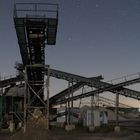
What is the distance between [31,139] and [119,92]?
1955cm

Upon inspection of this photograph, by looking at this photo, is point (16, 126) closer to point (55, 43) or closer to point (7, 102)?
point (7, 102)

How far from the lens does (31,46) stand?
3425 cm

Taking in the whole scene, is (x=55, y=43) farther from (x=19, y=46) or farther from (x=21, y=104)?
(x=21, y=104)

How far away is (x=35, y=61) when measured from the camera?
37.6m

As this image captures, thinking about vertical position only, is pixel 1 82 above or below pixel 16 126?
above

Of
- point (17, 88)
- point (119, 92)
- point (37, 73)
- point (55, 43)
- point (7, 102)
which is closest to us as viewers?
point (55, 43)

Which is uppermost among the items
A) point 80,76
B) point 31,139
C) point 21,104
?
point 80,76

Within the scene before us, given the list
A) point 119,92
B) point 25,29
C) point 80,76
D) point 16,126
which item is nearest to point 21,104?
point 16,126

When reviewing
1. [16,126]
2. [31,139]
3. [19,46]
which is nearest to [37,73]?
[19,46]

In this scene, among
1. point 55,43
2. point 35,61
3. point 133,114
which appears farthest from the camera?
point 133,114

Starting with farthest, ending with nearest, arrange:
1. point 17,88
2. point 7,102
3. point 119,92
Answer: point 17,88 → point 7,102 → point 119,92

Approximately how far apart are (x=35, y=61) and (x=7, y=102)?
16752 mm

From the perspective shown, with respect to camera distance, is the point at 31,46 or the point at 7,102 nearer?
the point at 31,46

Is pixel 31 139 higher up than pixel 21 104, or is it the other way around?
pixel 21 104
